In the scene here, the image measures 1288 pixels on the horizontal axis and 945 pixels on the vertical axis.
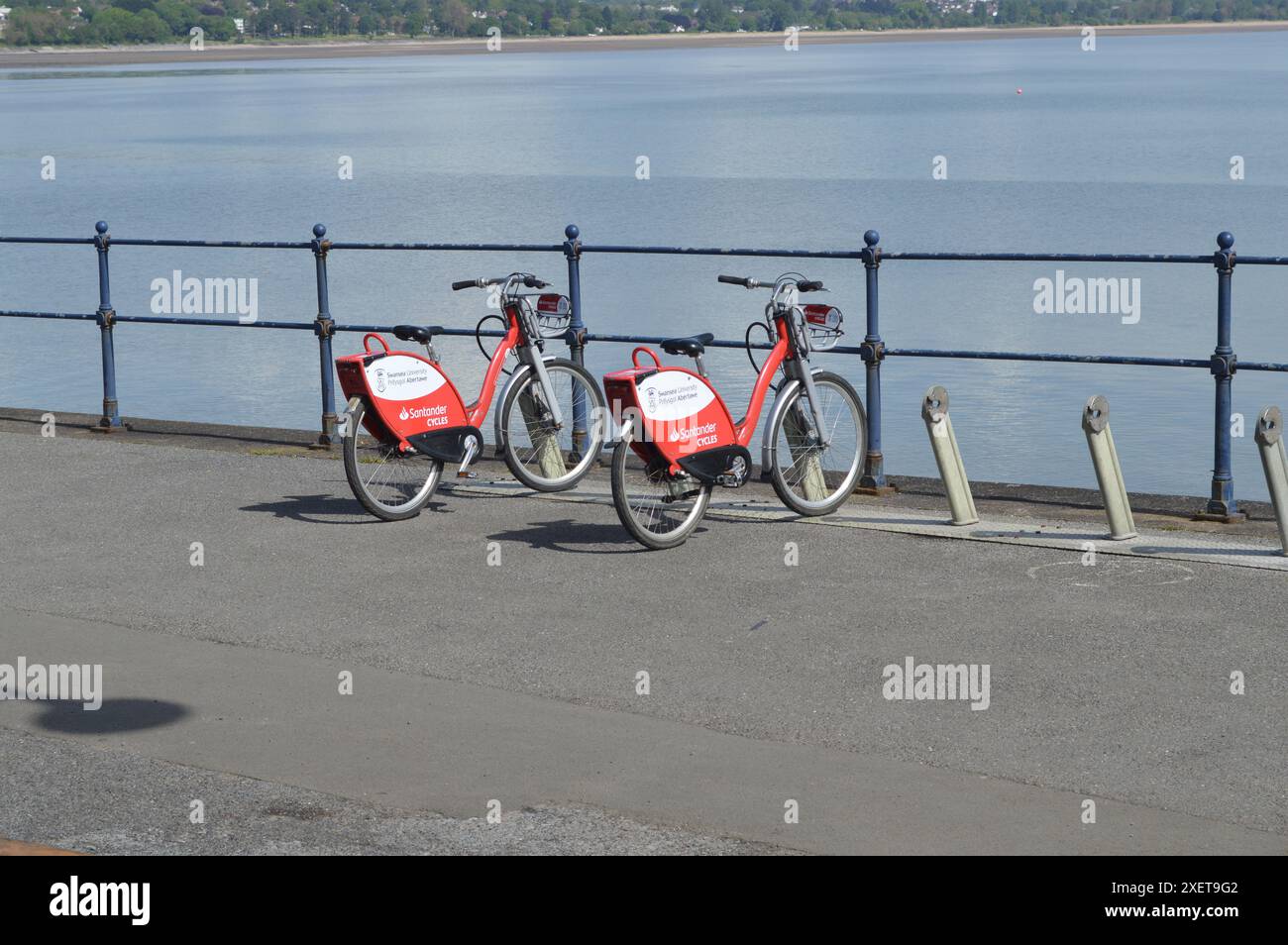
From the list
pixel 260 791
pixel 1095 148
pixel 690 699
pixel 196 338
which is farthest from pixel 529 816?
pixel 1095 148

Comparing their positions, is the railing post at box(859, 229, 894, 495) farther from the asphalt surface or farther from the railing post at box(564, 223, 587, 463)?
the railing post at box(564, 223, 587, 463)

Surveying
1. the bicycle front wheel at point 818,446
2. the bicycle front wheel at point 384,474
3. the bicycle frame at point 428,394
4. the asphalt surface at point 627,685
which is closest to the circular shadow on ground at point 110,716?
the asphalt surface at point 627,685

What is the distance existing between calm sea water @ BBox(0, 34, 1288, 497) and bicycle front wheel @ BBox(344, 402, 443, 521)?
7699mm

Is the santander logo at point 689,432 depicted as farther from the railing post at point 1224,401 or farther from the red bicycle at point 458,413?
the railing post at point 1224,401

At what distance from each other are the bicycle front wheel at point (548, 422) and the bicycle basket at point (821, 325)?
4.01 ft

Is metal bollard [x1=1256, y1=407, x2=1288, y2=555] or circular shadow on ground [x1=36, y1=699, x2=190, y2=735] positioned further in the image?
metal bollard [x1=1256, y1=407, x2=1288, y2=555]

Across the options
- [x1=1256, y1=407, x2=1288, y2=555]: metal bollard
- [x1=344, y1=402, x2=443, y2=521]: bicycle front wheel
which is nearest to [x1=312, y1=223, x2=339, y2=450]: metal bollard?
[x1=344, y1=402, x2=443, y2=521]: bicycle front wheel

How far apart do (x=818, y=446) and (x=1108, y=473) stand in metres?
1.47

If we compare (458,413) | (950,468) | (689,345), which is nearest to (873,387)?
(950,468)

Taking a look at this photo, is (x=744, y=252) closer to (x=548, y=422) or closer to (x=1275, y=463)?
(x=548, y=422)

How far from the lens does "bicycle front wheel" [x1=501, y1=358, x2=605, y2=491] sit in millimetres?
9516
